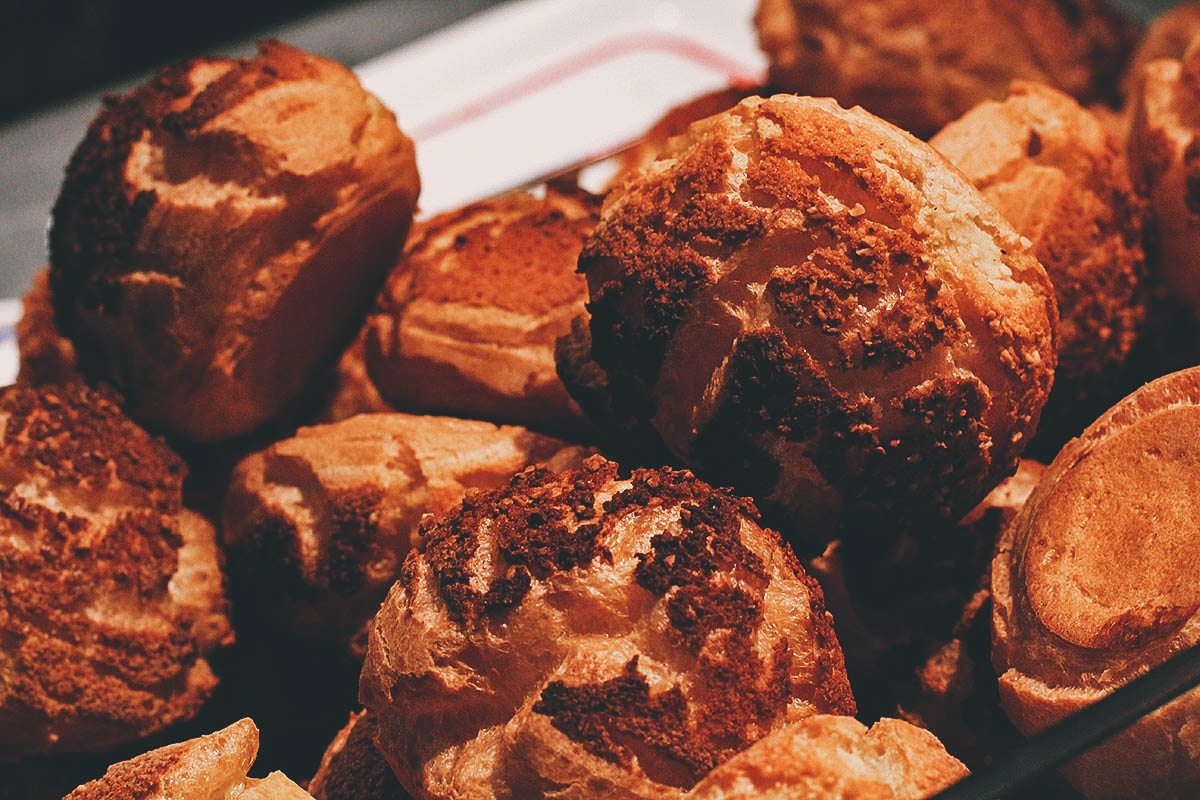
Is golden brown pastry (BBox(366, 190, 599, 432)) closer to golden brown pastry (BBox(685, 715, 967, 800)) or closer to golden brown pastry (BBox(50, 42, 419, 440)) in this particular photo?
golden brown pastry (BBox(50, 42, 419, 440))

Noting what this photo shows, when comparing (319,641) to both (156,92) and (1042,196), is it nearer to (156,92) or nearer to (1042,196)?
(156,92)

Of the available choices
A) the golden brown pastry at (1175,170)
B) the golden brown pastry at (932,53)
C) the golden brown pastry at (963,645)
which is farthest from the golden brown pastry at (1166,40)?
the golden brown pastry at (963,645)

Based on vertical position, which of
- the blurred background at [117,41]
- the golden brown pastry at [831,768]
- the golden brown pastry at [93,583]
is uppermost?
the golden brown pastry at [831,768]

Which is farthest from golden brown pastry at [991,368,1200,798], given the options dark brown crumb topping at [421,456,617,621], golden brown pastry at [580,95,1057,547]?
dark brown crumb topping at [421,456,617,621]

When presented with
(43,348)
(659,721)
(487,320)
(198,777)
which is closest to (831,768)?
(659,721)

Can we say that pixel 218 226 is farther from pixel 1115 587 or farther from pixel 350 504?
pixel 1115 587

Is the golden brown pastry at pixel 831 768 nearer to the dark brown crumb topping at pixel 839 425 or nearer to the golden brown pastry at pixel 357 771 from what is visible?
the dark brown crumb topping at pixel 839 425
